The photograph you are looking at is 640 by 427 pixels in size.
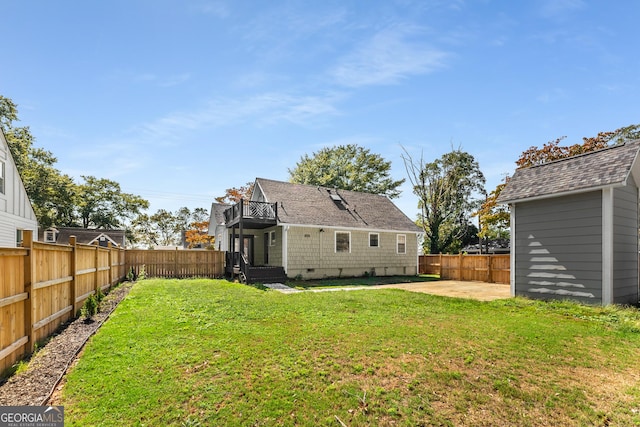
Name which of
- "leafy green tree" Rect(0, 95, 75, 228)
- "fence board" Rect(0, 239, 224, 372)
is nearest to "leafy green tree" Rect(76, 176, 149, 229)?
"leafy green tree" Rect(0, 95, 75, 228)

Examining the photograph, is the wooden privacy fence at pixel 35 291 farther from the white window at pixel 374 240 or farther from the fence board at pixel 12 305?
the white window at pixel 374 240

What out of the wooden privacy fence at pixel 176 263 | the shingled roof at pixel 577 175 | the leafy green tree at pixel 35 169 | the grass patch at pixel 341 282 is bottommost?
the grass patch at pixel 341 282

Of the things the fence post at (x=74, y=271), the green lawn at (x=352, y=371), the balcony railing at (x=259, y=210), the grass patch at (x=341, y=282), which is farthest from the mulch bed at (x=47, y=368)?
the balcony railing at (x=259, y=210)

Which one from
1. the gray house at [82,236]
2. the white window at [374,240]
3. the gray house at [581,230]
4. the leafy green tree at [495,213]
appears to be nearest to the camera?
the gray house at [581,230]

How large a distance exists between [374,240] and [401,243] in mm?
2119

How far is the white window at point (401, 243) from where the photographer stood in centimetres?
1995

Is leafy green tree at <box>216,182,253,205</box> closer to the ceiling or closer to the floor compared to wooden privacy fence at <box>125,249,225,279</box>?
closer to the ceiling

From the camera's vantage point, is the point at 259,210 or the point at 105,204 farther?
the point at 105,204

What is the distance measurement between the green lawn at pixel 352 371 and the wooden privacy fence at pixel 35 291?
79 centimetres

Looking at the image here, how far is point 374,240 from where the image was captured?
19.1 metres

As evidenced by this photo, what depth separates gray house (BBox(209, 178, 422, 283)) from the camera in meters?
16.5

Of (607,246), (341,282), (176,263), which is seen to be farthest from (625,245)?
(176,263)

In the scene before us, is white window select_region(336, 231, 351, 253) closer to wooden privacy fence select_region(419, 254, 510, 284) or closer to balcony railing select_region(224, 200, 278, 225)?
balcony railing select_region(224, 200, 278, 225)

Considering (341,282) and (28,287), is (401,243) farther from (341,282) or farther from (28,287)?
(28,287)
